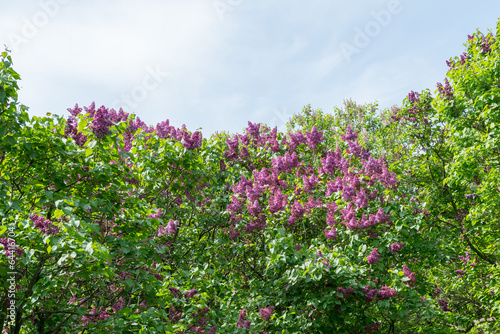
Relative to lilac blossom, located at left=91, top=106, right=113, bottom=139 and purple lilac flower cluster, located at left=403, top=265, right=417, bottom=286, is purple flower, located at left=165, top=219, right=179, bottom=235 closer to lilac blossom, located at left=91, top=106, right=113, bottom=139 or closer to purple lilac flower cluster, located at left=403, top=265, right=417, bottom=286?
lilac blossom, located at left=91, top=106, right=113, bottom=139

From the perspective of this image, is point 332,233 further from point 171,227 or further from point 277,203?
point 171,227

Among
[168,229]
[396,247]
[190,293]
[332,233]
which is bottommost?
[190,293]

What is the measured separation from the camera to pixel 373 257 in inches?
219

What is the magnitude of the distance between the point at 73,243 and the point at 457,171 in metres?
8.65

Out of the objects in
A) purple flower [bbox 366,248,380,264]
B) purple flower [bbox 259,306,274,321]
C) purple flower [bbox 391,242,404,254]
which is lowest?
purple flower [bbox 259,306,274,321]

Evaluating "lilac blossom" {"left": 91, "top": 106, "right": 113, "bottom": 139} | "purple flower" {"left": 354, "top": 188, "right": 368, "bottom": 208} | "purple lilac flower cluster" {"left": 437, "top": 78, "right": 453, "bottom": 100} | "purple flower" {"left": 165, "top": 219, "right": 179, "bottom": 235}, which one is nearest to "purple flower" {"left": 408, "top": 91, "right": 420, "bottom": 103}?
"purple lilac flower cluster" {"left": 437, "top": 78, "right": 453, "bottom": 100}

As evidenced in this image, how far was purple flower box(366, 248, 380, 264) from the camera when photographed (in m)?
5.56

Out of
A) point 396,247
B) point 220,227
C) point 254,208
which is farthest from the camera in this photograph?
point 220,227

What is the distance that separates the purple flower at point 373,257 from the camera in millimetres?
5559

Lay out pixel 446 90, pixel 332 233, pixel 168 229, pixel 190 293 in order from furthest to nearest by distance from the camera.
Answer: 1. pixel 446 90
2. pixel 168 229
3. pixel 332 233
4. pixel 190 293

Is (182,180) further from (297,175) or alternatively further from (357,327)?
(357,327)

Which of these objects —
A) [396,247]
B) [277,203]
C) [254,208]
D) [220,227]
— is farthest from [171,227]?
[396,247]

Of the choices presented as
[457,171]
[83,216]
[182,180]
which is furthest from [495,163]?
[83,216]

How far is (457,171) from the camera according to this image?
9.25 m
